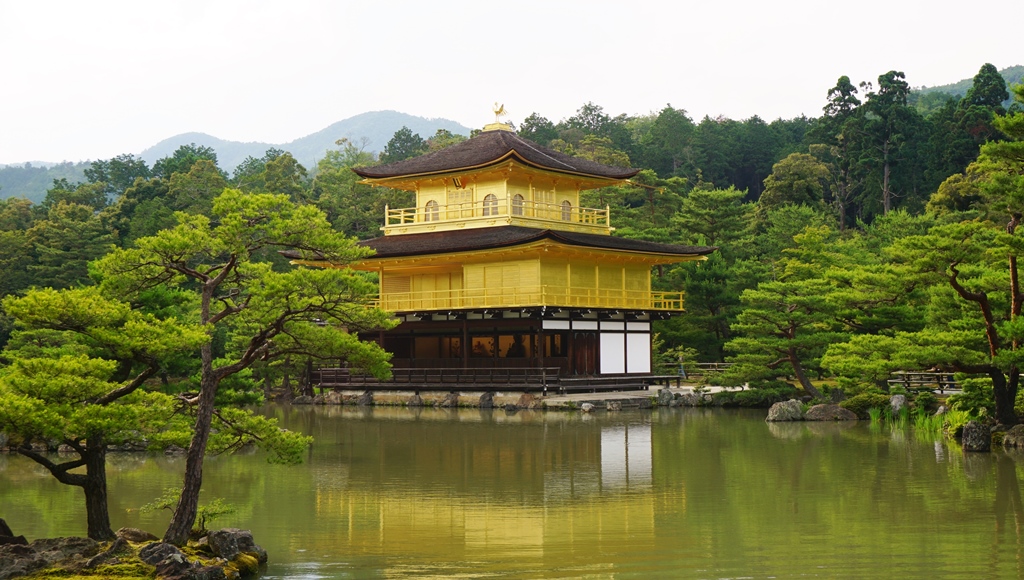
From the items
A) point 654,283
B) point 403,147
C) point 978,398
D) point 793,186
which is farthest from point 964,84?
point 978,398

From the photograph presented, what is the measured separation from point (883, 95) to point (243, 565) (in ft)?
196

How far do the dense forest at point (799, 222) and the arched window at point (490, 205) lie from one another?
23.9 ft

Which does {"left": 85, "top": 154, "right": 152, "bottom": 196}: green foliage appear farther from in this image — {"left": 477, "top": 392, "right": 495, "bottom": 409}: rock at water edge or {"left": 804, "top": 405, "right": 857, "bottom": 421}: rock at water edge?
{"left": 804, "top": 405, "right": 857, "bottom": 421}: rock at water edge

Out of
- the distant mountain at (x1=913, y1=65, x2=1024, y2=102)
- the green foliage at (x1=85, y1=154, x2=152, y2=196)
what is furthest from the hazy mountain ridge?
the green foliage at (x1=85, y1=154, x2=152, y2=196)

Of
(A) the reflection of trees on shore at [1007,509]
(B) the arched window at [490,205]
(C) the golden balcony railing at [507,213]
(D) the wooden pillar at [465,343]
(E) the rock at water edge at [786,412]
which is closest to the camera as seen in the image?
(A) the reflection of trees on shore at [1007,509]

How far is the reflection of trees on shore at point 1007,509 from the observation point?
1135 cm

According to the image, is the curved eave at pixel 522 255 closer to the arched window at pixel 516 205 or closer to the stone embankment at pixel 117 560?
the arched window at pixel 516 205

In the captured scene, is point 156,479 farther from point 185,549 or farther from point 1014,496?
point 1014,496

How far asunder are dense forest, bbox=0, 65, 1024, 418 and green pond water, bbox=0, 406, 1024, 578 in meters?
3.01

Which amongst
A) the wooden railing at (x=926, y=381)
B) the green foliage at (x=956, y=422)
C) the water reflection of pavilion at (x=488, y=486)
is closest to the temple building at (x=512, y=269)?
the wooden railing at (x=926, y=381)

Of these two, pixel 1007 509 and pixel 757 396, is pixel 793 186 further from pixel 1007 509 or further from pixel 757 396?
pixel 1007 509

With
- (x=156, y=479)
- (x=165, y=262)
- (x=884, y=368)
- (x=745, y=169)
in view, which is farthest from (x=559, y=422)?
(x=745, y=169)

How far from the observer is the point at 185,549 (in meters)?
10.8

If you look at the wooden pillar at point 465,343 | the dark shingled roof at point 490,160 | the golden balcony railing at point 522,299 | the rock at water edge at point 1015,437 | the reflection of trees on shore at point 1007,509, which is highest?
the dark shingled roof at point 490,160
